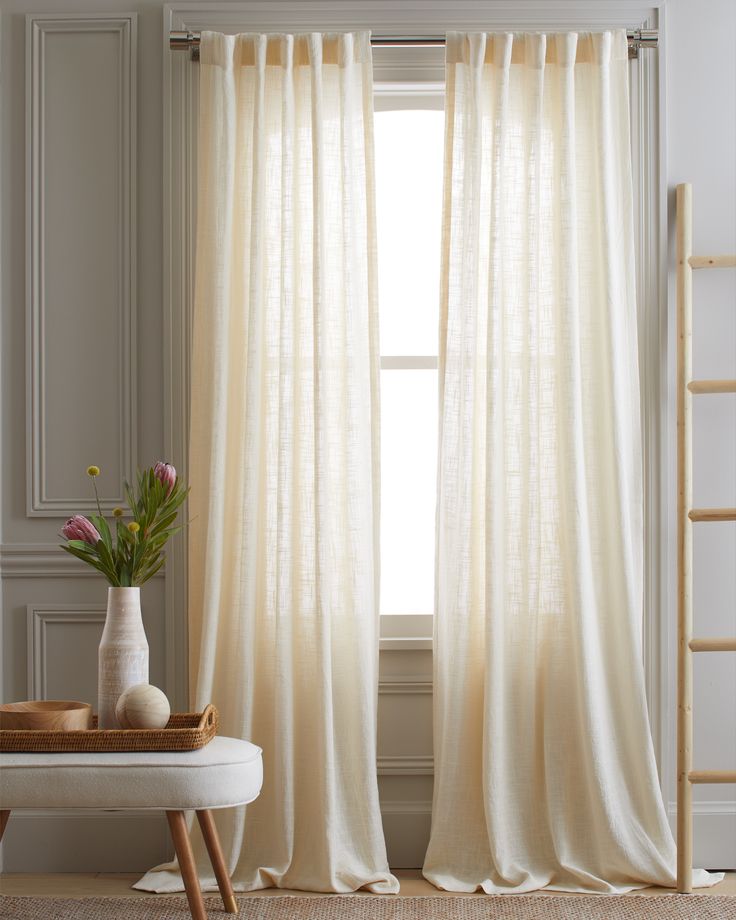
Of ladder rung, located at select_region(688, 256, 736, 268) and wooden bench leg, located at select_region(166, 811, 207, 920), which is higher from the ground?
ladder rung, located at select_region(688, 256, 736, 268)

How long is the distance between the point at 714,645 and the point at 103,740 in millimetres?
1665

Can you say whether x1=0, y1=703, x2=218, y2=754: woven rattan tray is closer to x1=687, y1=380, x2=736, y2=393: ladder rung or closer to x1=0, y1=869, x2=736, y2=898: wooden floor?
x1=0, y1=869, x2=736, y2=898: wooden floor

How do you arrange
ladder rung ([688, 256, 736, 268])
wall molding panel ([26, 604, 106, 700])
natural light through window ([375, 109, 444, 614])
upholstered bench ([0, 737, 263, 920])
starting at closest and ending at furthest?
upholstered bench ([0, 737, 263, 920]) < ladder rung ([688, 256, 736, 268]) < wall molding panel ([26, 604, 106, 700]) < natural light through window ([375, 109, 444, 614])

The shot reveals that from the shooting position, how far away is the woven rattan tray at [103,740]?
6.96ft

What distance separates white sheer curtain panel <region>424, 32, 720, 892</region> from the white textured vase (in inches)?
33.5

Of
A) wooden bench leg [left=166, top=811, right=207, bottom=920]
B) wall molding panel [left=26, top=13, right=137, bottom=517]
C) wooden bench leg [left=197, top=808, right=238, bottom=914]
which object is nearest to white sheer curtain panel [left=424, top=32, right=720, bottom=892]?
wooden bench leg [left=197, top=808, right=238, bottom=914]

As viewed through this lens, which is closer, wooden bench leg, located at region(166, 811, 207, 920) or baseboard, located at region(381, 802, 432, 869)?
wooden bench leg, located at region(166, 811, 207, 920)

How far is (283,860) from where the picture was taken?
8.21ft

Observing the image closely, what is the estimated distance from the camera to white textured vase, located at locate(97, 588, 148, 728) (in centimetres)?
225

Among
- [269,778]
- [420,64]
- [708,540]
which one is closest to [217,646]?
[269,778]

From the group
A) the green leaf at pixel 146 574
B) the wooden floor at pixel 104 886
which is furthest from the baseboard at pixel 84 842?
the green leaf at pixel 146 574

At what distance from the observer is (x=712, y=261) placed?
8.54 ft

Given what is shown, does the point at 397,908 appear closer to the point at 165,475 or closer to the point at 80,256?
the point at 165,475

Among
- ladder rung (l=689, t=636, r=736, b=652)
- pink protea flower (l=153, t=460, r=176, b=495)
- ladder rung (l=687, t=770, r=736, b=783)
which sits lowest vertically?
ladder rung (l=687, t=770, r=736, b=783)
